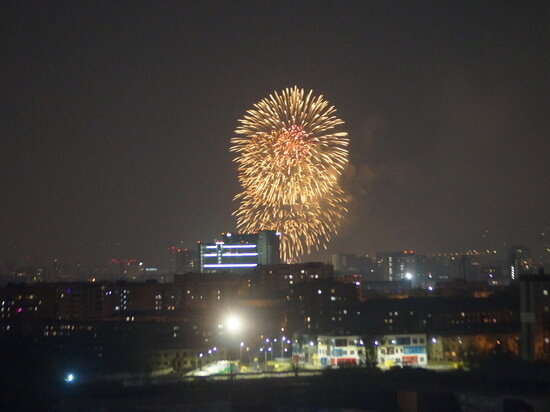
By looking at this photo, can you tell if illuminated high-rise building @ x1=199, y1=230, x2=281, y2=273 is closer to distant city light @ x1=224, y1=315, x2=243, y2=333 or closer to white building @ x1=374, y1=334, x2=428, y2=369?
distant city light @ x1=224, y1=315, x2=243, y2=333

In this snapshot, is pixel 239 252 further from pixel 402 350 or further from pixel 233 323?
pixel 402 350

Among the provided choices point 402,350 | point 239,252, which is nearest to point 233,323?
point 402,350

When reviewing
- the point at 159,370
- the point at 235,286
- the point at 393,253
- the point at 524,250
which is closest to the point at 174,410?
the point at 159,370

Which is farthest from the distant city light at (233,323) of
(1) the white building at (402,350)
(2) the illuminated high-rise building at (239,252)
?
(2) the illuminated high-rise building at (239,252)

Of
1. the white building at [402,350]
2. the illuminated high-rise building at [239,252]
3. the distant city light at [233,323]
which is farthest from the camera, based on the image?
the illuminated high-rise building at [239,252]

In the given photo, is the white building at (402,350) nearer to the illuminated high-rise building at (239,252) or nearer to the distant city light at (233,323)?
the distant city light at (233,323)

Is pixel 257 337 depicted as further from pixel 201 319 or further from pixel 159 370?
pixel 201 319

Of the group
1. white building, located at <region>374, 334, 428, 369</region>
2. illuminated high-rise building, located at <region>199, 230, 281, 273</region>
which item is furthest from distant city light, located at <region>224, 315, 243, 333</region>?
illuminated high-rise building, located at <region>199, 230, 281, 273</region>
